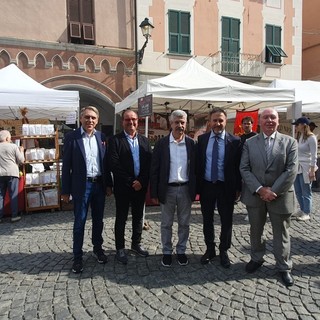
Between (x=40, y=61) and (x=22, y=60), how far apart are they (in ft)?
1.85

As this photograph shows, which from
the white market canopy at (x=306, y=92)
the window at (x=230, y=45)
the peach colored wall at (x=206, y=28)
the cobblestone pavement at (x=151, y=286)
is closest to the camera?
the cobblestone pavement at (x=151, y=286)

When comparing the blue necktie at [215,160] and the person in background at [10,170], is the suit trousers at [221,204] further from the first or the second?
the person in background at [10,170]

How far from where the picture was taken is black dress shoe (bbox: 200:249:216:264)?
11.6 ft

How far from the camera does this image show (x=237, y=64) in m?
13.3

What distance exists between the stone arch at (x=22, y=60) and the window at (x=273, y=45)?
9.81 m

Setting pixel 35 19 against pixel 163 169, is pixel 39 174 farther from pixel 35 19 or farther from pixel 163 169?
pixel 35 19

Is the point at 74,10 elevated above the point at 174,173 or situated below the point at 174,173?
above

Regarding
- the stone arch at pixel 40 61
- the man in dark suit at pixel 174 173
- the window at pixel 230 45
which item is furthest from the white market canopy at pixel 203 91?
the window at pixel 230 45

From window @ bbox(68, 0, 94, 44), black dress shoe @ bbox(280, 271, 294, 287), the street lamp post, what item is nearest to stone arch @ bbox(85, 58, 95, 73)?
window @ bbox(68, 0, 94, 44)

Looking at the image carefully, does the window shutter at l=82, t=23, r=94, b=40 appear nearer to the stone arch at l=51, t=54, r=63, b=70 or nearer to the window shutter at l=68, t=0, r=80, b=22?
the window shutter at l=68, t=0, r=80, b=22

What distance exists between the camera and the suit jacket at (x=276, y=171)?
9.86ft

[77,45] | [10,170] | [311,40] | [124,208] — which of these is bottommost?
[124,208]

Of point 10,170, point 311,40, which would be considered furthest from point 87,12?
point 311,40

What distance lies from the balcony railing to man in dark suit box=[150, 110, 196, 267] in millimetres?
10267
